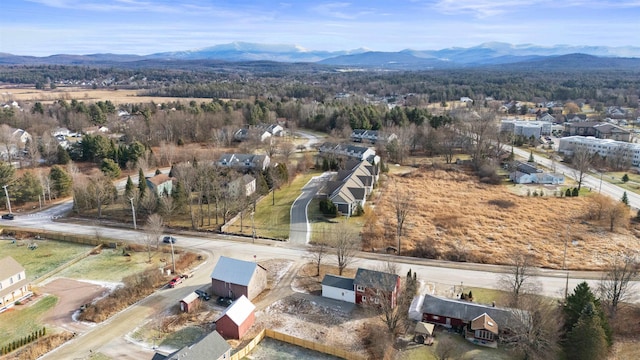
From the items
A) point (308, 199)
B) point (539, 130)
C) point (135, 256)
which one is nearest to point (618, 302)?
point (308, 199)

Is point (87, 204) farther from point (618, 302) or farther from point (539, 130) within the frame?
point (539, 130)

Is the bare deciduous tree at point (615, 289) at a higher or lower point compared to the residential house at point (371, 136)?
lower

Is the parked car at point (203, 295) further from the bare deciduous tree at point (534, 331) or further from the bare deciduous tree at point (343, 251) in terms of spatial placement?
the bare deciduous tree at point (534, 331)

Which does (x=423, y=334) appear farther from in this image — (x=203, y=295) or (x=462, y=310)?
(x=203, y=295)

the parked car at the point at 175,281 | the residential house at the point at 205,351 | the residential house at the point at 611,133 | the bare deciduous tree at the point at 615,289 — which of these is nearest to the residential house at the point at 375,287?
the residential house at the point at 205,351

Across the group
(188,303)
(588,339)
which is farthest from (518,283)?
(188,303)

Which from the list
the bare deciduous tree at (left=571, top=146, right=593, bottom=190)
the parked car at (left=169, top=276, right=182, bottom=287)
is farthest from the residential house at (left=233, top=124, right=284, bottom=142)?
the bare deciduous tree at (left=571, top=146, right=593, bottom=190)

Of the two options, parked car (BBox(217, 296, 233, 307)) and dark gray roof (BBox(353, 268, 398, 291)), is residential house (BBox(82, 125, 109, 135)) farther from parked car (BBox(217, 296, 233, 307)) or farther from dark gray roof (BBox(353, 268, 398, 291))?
dark gray roof (BBox(353, 268, 398, 291))
